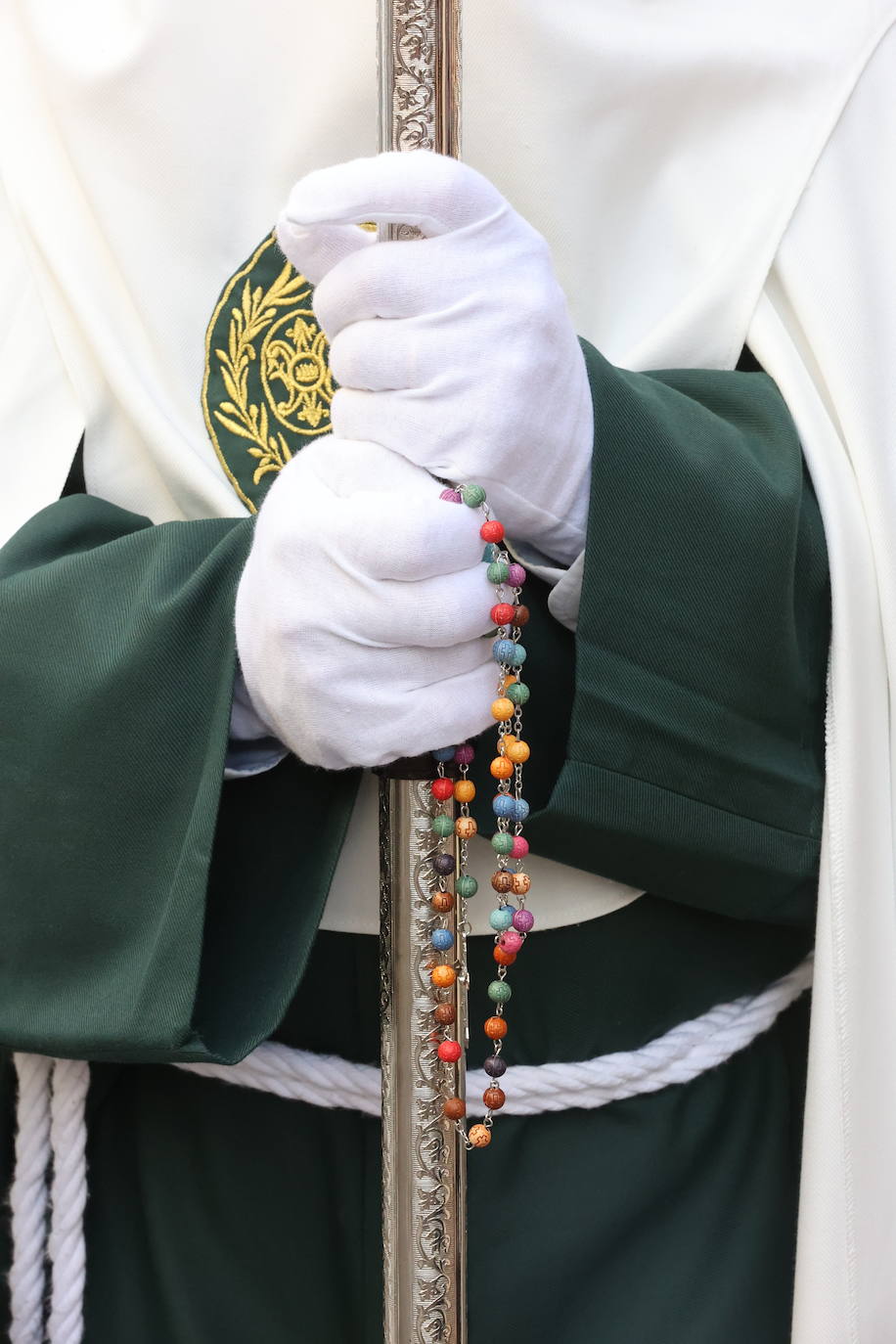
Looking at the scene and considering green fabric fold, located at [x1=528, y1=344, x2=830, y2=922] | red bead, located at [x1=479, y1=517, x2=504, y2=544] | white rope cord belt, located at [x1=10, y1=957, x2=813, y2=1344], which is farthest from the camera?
white rope cord belt, located at [x1=10, y1=957, x2=813, y2=1344]

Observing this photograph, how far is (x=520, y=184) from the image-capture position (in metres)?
1.19

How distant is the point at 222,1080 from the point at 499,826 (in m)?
0.34

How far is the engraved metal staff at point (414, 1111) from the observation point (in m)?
0.97

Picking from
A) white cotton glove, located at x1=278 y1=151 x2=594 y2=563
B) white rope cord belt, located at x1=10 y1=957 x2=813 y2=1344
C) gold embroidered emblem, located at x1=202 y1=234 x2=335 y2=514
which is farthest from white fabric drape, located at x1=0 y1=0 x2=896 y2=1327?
white cotton glove, located at x1=278 y1=151 x2=594 y2=563

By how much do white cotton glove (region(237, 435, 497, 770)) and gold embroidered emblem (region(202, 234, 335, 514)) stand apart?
0.24 meters

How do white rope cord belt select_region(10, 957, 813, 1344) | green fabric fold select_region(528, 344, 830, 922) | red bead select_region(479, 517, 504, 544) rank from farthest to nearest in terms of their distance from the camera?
white rope cord belt select_region(10, 957, 813, 1344) < green fabric fold select_region(528, 344, 830, 922) < red bead select_region(479, 517, 504, 544)

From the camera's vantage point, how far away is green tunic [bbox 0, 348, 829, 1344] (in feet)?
3.22

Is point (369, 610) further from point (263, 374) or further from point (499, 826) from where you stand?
point (263, 374)

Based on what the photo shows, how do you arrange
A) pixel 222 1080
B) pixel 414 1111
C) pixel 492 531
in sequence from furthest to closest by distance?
pixel 222 1080 < pixel 414 1111 < pixel 492 531

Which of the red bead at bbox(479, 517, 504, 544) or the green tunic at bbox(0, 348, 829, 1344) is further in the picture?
the green tunic at bbox(0, 348, 829, 1344)

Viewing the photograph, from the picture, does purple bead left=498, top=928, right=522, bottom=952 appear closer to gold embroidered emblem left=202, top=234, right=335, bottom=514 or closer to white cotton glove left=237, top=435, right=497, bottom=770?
white cotton glove left=237, top=435, right=497, bottom=770

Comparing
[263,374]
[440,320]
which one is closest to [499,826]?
[440,320]

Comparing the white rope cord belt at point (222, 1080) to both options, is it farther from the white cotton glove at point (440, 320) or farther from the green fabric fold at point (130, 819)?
the white cotton glove at point (440, 320)

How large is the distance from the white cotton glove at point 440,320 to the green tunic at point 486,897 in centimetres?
9
